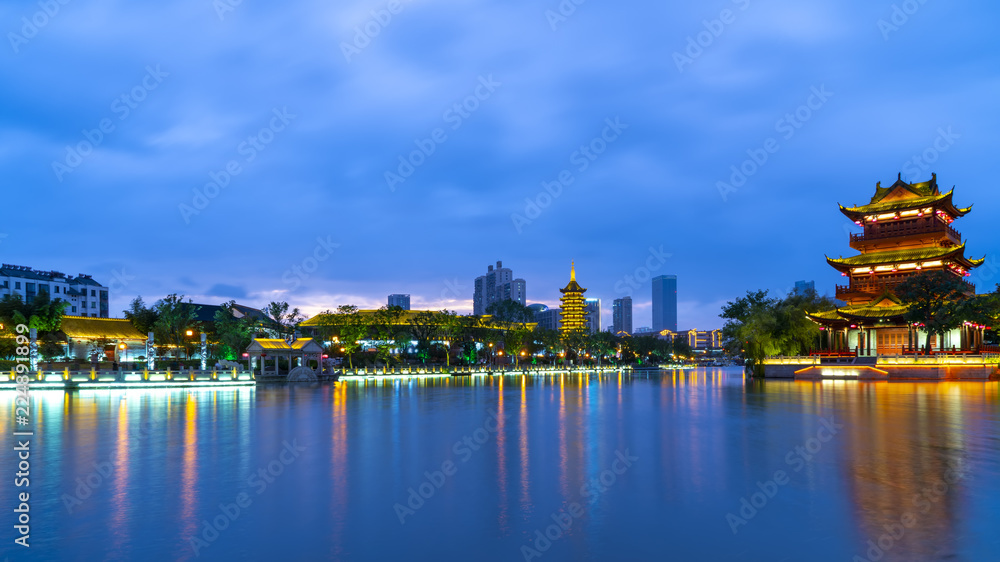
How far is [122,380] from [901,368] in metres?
52.8

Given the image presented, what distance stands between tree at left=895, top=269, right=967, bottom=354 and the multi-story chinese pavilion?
7.01ft

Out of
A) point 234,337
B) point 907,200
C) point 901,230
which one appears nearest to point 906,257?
point 901,230

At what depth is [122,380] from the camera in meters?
39.8

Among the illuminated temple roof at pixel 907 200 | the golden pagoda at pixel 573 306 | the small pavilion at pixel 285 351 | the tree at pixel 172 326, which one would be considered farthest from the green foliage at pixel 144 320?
the golden pagoda at pixel 573 306

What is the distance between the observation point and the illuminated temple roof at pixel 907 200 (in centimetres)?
5275

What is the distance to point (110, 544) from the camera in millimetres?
8008

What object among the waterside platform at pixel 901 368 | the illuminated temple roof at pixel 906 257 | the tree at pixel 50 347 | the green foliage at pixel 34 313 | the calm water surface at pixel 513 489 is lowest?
the waterside platform at pixel 901 368

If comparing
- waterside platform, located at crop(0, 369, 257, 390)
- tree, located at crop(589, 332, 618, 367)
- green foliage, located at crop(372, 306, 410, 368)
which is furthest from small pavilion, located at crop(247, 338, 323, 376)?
tree, located at crop(589, 332, 618, 367)

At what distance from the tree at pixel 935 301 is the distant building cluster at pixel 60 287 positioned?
8889cm

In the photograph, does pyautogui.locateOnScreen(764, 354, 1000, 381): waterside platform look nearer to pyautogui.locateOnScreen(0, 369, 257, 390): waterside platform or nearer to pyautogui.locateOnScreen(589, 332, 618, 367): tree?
pyautogui.locateOnScreen(0, 369, 257, 390): waterside platform

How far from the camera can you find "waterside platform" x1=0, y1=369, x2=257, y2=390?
37375 mm

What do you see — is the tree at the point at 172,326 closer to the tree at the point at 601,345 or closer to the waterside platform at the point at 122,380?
the waterside platform at the point at 122,380

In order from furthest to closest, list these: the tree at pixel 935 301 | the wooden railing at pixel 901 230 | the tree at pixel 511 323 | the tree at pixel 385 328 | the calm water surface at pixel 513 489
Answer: the tree at pixel 511 323 < the tree at pixel 385 328 < the wooden railing at pixel 901 230 < the tree at pixel 935 301 < the calm water surface at pixel 513 489

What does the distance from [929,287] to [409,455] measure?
46621mm
